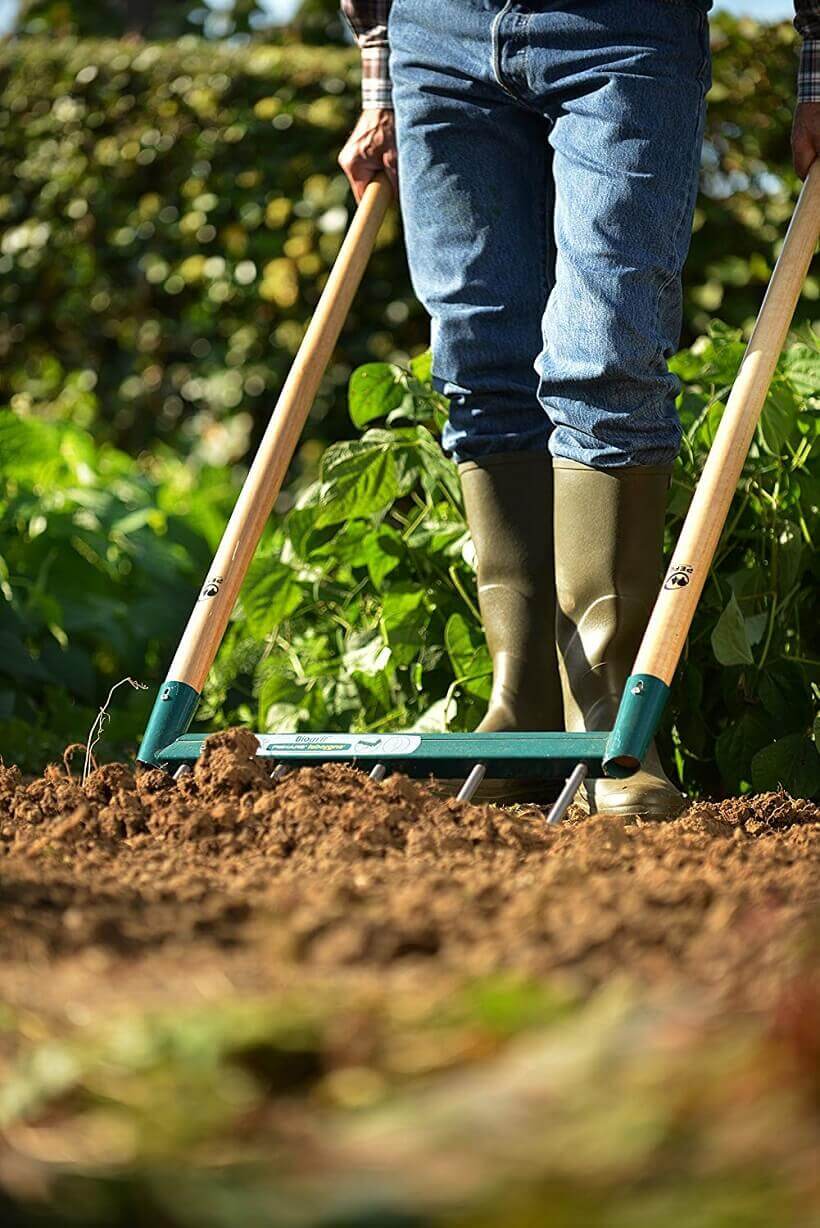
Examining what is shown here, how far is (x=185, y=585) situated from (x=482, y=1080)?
10.2 feet

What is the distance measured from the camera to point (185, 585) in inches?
154

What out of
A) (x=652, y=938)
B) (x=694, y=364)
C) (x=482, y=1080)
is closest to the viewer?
(x=482, y=1080)

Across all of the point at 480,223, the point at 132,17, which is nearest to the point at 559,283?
the point at 480,223

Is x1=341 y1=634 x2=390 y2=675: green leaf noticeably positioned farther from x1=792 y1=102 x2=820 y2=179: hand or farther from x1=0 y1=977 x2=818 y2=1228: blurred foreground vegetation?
x1=0 y1=977 x2=818 y2=1228: blurred foreground vegetation

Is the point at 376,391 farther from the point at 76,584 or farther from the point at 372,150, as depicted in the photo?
the point at 76,584

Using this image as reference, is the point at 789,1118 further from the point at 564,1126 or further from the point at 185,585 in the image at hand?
the point at 185,585

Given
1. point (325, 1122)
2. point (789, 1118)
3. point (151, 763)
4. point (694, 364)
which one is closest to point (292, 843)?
point (151, 763)

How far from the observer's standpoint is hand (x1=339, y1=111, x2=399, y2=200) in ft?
9.12

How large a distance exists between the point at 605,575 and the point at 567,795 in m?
0.51

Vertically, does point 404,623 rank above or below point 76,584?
above

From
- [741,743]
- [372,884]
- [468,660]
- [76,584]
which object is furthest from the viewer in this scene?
[76,584]

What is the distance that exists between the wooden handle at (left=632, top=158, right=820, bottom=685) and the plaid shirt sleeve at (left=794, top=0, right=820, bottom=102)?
0.14m

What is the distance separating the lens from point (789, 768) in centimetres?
246

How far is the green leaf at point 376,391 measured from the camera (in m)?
2.95
